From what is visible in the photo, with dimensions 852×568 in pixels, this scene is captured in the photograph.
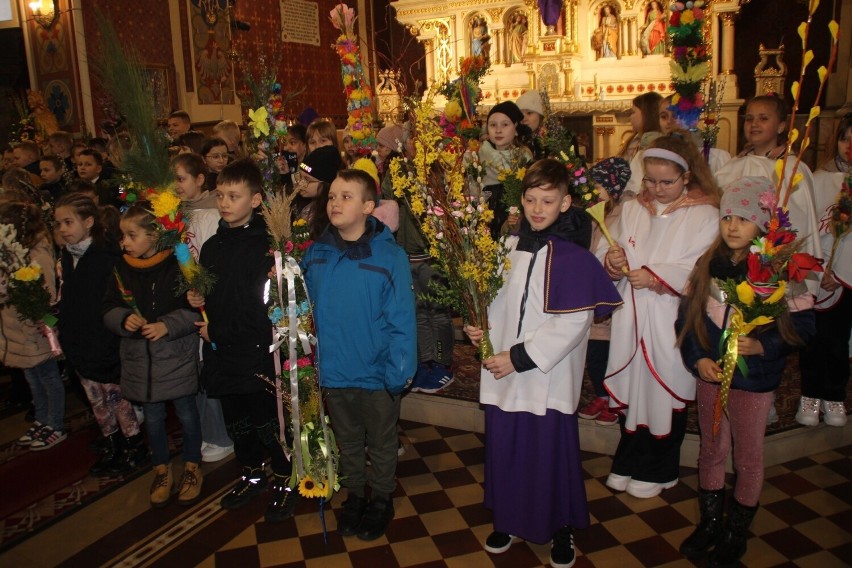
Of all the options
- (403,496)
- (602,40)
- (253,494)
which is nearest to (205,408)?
(253,494)

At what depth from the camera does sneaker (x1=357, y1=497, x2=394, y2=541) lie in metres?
3.12

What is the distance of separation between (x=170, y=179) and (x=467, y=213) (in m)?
1.47

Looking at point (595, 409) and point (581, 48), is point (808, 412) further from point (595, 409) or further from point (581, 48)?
point (581, 48)

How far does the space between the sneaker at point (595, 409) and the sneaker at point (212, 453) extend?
6.89ft

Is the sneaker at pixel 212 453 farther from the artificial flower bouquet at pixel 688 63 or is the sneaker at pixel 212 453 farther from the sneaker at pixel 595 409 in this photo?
the artificial flower bouquet at pixel 688 63

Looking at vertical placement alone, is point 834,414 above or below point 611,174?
below

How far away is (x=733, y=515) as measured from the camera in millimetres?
2768

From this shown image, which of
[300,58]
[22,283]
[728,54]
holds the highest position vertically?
[300,58]

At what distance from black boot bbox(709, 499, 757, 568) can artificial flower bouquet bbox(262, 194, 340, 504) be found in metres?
1.66

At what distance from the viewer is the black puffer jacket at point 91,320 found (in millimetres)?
3699

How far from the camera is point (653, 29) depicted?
9.90m

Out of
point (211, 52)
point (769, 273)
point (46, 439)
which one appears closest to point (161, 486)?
point (46, 439)

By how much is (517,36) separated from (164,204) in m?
9.32

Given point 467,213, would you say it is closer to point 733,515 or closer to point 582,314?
point 582,314
